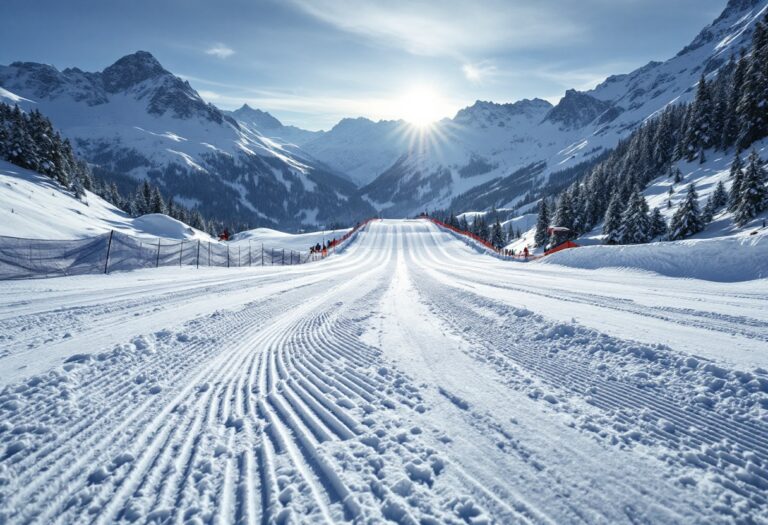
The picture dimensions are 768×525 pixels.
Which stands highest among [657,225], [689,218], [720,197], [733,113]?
[733,113]

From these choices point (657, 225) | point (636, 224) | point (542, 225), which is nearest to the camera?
point (636, 224)

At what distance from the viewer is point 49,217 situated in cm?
3112

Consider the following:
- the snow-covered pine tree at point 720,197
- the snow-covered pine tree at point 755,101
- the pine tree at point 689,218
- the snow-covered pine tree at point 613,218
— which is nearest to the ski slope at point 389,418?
the pine tree at point 689,218

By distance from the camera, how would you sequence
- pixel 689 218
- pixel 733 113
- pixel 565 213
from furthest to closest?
pixel 565 213
pixel 733 113
pixel 689 218

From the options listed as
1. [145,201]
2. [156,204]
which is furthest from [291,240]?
[145,201]

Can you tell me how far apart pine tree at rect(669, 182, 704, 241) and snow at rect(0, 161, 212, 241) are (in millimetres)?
57674

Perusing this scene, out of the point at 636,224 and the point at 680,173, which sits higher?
the point at 680,173

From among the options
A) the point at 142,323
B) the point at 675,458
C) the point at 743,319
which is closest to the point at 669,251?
the point at 743,319

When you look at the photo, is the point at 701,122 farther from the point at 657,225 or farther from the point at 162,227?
the point at 162,227

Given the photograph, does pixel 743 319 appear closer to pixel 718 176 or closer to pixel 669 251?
pixel 669 251

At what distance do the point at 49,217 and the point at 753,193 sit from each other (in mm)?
65622

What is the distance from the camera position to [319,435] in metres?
3.23

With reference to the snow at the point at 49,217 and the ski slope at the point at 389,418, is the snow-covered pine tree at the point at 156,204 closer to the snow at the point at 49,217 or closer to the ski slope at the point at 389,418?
the snow at the point at 49,217

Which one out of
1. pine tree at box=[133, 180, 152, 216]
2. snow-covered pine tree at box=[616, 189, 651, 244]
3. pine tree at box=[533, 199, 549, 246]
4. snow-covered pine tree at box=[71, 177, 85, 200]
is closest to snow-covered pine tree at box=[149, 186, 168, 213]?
→ pine tree at box=[133, 180, 152, 216]
